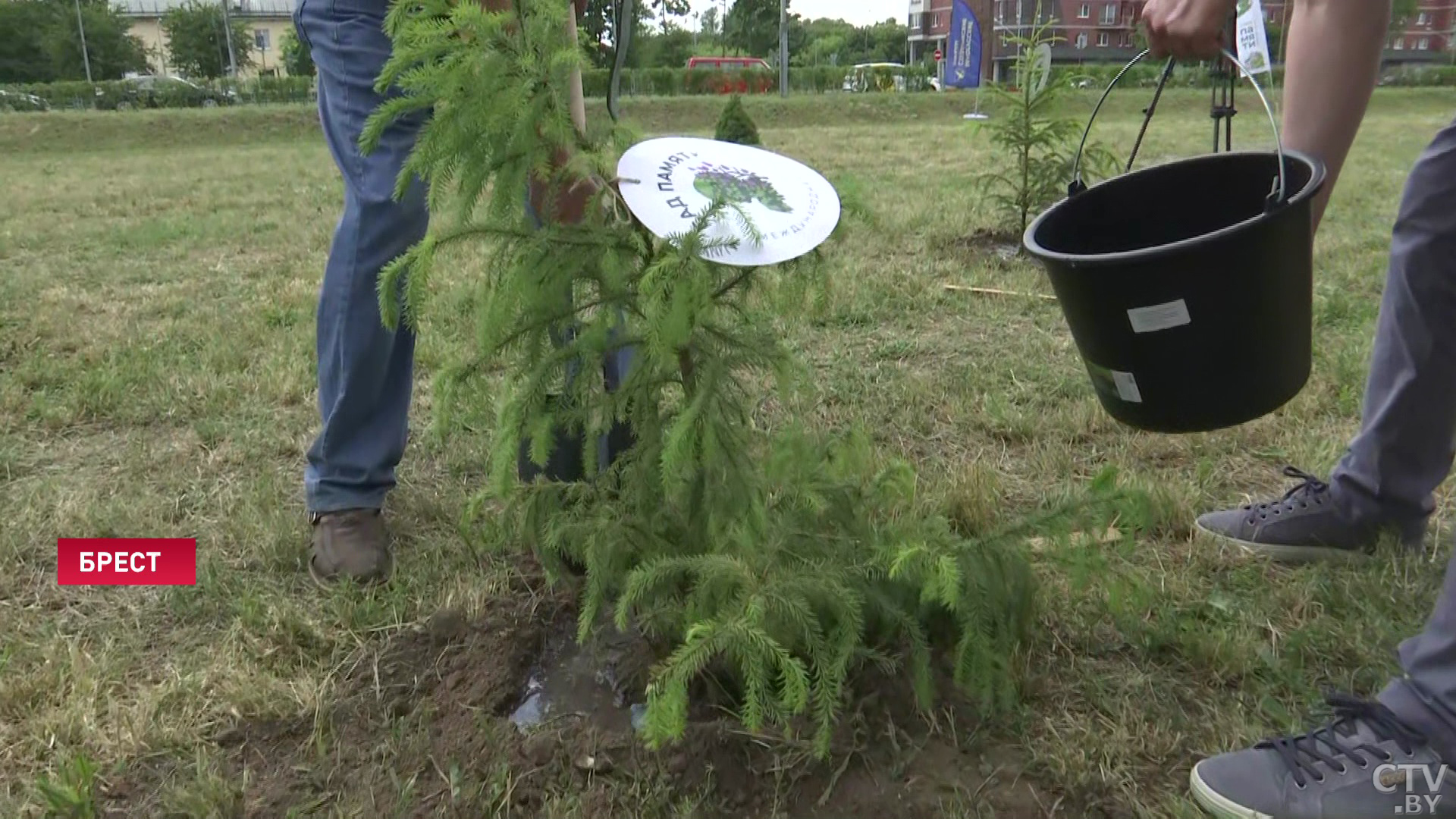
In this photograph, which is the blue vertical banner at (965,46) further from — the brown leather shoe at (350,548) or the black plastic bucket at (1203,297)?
the brown leather shoe at (350,548)

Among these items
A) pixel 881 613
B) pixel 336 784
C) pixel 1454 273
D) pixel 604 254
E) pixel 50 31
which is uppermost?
pixel 50 31

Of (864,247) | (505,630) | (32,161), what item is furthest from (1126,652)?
(32,161)

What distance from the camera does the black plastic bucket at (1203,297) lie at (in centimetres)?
147

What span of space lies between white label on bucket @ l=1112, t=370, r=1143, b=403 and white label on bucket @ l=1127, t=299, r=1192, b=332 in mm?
120

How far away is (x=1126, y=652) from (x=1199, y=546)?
1.60 feet

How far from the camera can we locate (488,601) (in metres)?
1.99

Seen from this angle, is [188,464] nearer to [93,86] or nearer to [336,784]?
[336,784]

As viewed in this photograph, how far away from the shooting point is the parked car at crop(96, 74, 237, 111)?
28422 millimetres

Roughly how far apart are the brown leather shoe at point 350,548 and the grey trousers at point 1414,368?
6.59ft

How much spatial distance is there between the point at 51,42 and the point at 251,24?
19602 millimetres

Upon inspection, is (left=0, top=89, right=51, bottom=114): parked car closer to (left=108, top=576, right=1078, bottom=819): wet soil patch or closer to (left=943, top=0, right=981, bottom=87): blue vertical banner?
(left=943, top=0, right=981, bottom=87): blue vertical banner

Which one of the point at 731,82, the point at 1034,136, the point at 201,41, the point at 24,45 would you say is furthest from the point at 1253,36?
the point at 201,41

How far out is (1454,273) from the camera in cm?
181

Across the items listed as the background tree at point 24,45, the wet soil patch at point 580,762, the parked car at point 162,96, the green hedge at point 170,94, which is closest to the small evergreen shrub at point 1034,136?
the wet soil patch at point 580,762
